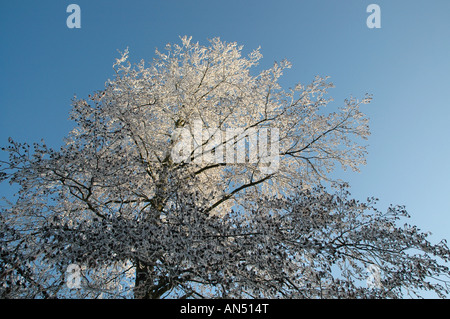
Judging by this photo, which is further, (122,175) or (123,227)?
(122,175)

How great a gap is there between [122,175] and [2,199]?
3.51 metres

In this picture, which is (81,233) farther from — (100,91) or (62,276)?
(100,91)

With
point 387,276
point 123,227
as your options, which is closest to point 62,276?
point 123,227

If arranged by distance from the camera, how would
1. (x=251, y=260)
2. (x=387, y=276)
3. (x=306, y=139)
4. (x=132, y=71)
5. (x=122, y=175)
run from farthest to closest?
(x=132, y=71) → (x=306, y=139) → (x=122, y=175) → (x=387, y=276) → (x=251, y=260)

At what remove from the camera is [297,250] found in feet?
20.2

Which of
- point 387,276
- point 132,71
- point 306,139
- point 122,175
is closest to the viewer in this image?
point 387,276

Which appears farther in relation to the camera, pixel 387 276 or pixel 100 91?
pixel 100 91

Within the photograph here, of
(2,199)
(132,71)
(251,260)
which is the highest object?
(132,71)

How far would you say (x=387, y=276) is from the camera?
6348 millimetres

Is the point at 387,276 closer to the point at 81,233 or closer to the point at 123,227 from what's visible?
the point at 123,227
